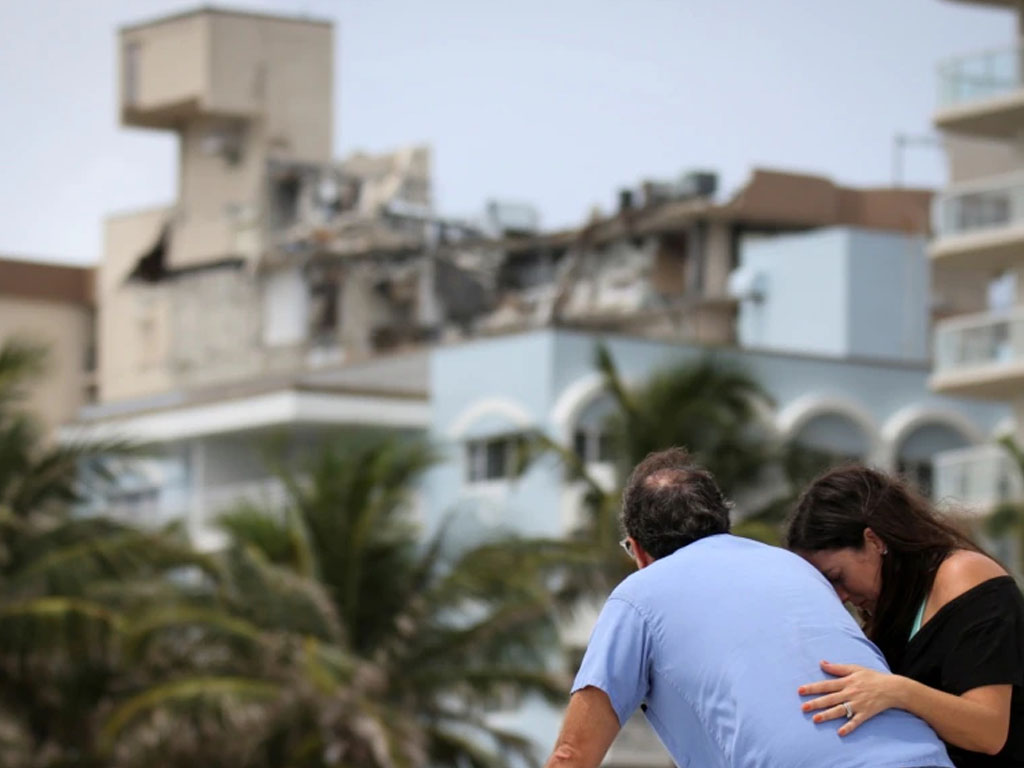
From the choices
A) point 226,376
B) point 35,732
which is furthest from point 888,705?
point 226,376

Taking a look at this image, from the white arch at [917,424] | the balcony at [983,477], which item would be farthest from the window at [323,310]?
the balcony at [983,477]

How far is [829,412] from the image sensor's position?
5016 cm

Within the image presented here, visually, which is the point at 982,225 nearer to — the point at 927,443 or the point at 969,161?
the point at 927,443

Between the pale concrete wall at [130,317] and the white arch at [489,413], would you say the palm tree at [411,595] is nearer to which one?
the white arch at [489,413]

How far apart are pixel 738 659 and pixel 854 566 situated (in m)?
0.56

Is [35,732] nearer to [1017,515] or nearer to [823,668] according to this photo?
[1017,515]

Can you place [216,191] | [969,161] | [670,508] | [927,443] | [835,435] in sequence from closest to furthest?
[670,508]
[835,435]
[927,443]
[969,161]
[216,191]

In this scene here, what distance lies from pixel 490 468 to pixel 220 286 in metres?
23.7

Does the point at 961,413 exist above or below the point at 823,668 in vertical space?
below

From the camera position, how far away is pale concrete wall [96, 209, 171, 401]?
245 ft

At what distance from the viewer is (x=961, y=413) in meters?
51.5

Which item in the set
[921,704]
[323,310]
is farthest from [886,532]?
[323,310]

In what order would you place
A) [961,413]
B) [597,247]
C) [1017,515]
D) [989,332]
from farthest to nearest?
1. [597,247]
2. [961,413]
3. [989,332]
4. [1017,515]

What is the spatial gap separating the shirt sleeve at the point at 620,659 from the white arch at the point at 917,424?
148 feet
